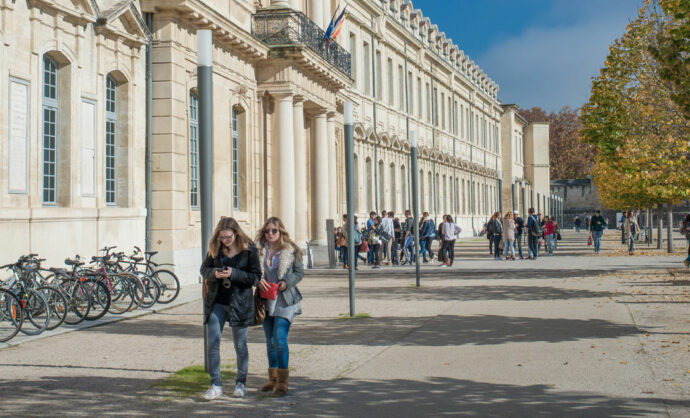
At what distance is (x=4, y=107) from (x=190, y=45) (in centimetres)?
698

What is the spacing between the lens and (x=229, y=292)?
7.62 m

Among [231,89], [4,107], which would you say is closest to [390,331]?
[4,107]

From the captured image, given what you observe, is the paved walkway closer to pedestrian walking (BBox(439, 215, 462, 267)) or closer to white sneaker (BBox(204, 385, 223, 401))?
white sneaker (BBox(204, 385, 223, 401))

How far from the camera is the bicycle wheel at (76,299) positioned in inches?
505

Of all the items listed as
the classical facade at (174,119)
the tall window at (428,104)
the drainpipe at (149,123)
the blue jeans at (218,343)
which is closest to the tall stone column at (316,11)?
the classical facade at (174,119)

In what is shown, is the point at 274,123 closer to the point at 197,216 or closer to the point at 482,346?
the point at 197,216

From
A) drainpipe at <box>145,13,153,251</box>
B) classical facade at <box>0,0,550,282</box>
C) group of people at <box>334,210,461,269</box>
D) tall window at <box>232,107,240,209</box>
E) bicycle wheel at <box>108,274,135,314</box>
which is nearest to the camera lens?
bicycle wheel at <box>108,274,135,314</box>

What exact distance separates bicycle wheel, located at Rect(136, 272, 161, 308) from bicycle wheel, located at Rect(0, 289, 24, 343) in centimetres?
362

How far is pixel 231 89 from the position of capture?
22.8 meters

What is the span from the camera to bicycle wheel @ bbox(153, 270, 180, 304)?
15.6 meters

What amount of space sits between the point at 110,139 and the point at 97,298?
558 centimetres

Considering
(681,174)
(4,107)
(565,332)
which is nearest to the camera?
(565,332)

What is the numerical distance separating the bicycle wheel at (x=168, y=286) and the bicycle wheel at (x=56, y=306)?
3166 mm

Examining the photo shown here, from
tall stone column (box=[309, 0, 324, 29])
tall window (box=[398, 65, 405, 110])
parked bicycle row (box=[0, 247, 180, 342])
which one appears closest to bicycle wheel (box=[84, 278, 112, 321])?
parked bicycle row (box=[0, 247, 180, 342])
